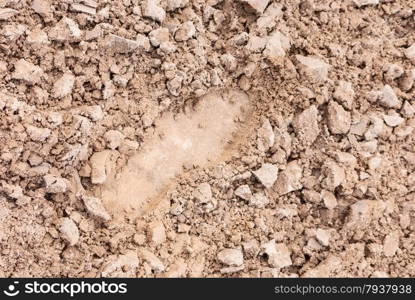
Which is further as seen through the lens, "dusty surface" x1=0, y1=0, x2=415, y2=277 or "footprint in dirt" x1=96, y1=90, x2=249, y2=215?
"footprint in dirt" x1=96, y1=90, x2=249, y2=215

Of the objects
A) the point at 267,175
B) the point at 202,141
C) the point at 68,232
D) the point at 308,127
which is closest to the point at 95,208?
the point at 68,232

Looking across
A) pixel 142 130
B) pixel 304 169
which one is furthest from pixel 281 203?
pixel 142 130

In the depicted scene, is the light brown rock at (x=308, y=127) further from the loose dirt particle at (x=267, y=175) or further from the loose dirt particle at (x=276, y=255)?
the loose dirt particle at (x=276, y=255)

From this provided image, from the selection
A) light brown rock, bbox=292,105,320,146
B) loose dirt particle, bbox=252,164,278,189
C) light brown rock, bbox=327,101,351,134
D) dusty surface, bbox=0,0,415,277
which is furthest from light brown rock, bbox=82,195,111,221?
light brown rock, bbox=327,101,351,134

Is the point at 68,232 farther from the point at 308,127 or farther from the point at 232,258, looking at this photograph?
the point at 308,127

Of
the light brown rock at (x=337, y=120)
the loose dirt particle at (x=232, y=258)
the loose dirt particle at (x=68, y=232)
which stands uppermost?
Answer: the light brown rock at (x=337, y=120)

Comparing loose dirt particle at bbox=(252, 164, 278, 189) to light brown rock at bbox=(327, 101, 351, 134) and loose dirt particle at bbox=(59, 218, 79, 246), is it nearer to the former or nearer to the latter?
light brown rock at bbox=(327, 101, 351, 134)

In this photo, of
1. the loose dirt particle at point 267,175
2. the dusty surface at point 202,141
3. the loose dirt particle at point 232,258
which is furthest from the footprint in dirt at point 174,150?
the loose dirt particle at point 232,258

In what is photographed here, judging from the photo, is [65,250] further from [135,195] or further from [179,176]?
[179,176]
